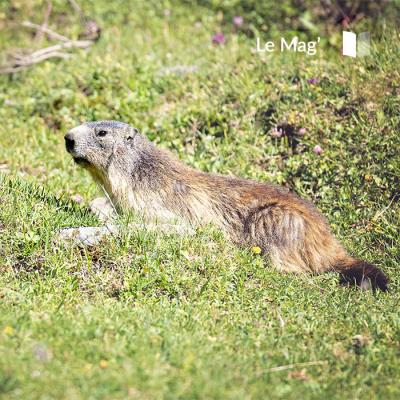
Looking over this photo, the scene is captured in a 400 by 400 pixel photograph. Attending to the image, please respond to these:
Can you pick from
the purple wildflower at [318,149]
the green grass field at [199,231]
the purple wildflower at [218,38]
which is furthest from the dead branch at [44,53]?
the purple wildflower at [318,149]

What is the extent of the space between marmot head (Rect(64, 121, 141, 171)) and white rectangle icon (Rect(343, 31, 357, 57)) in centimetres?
381

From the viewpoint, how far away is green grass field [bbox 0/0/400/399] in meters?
4.28

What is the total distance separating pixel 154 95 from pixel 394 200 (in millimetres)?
3513

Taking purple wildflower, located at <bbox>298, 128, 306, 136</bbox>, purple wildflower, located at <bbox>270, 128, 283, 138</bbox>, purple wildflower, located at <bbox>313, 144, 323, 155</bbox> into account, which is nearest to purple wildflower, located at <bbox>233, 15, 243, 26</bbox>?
purple wildflower, located at <bbox>270, 128, 283, 138</bbox>

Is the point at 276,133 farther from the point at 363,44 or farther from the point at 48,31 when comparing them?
the point at 48,31

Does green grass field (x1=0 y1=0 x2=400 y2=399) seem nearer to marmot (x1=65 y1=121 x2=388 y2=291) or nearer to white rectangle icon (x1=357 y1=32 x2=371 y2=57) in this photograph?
white rectangle icon (x1=357 y1=32 x2=371 y2=57)

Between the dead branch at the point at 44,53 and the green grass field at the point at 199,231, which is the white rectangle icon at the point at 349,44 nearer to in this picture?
the green grass field at the point at 199,231

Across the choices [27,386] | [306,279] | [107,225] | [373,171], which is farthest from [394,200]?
[27,386]

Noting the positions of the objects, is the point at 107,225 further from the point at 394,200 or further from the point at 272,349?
the point at 394,200

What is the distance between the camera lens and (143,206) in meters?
6.56

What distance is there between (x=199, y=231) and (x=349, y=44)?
15.0 ft

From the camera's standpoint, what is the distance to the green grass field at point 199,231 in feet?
14.0

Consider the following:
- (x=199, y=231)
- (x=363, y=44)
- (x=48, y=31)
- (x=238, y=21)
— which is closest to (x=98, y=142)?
(x=199, y=231)

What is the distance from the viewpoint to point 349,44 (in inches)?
377
